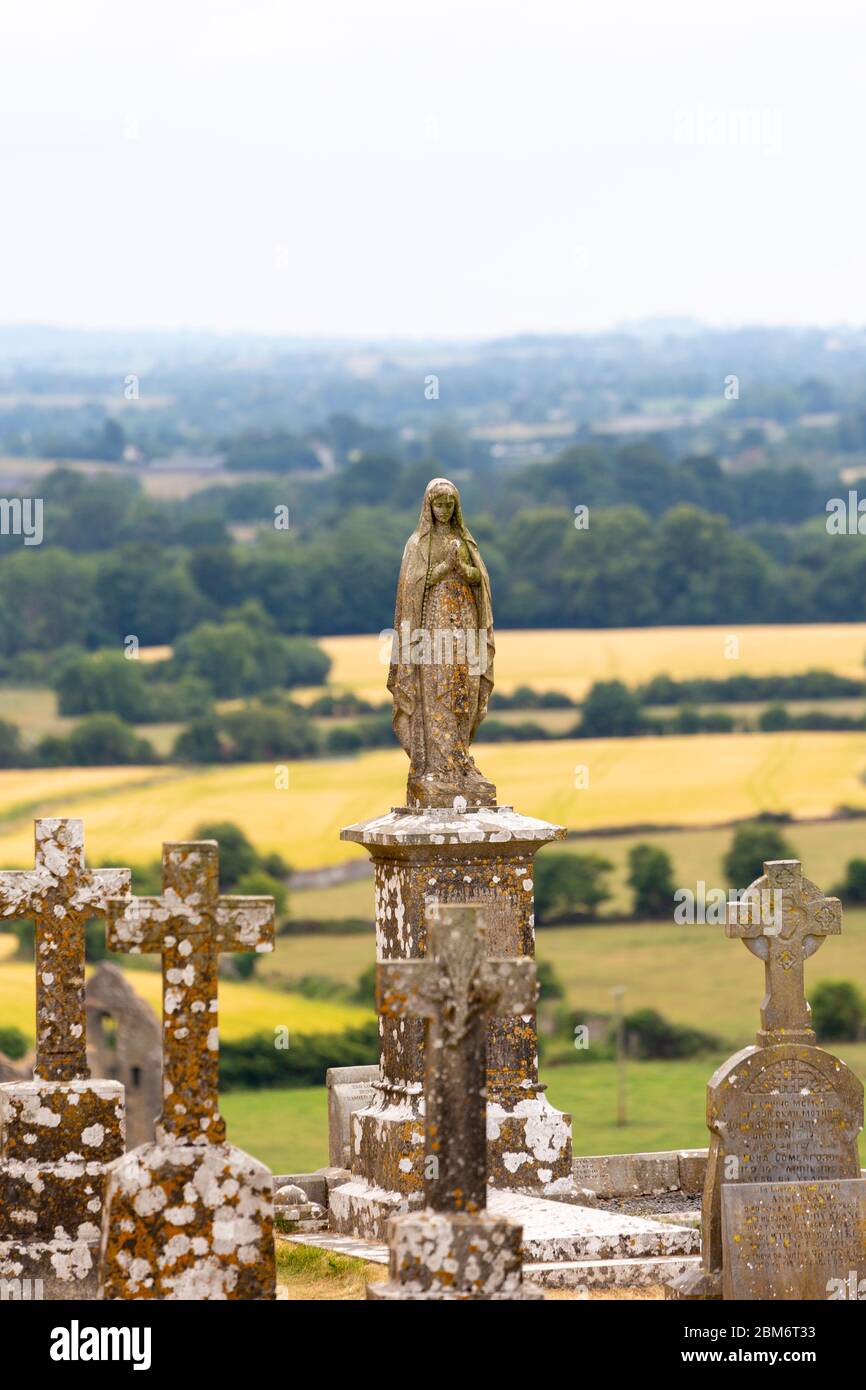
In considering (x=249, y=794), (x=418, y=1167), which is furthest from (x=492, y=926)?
(x=249, y=794)

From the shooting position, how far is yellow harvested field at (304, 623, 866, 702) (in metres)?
91.1

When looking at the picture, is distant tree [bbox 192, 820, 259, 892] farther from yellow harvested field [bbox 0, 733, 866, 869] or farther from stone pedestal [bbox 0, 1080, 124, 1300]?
stone pedestal [bbox 0, 1080, 124, 1300]

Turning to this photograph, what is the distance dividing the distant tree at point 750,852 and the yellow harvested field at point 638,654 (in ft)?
71.6

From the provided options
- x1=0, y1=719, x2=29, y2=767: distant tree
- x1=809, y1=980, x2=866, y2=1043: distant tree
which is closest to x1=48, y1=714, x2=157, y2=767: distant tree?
x1=0, y1=719, x2=29, y2=767: distant tree

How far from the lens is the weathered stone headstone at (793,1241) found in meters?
14.8

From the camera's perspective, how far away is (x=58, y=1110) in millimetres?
15156

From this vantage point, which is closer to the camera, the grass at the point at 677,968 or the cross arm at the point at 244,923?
the cross arm at the point at 244,923

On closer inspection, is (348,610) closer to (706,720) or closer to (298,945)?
(706,720)

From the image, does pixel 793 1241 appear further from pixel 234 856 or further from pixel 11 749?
pixel 11 749

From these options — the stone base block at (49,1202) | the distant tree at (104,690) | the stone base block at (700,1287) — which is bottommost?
the stone base block at (700,1287)

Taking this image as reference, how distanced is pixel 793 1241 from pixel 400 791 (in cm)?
5529

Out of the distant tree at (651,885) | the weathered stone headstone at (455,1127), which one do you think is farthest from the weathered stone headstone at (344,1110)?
the distant tree at (651,885)

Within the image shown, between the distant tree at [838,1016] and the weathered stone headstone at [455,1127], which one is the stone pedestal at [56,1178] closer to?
the weathered stone headstone at [455,1127]

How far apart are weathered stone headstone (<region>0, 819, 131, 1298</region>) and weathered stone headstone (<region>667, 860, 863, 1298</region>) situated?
2.97 m
